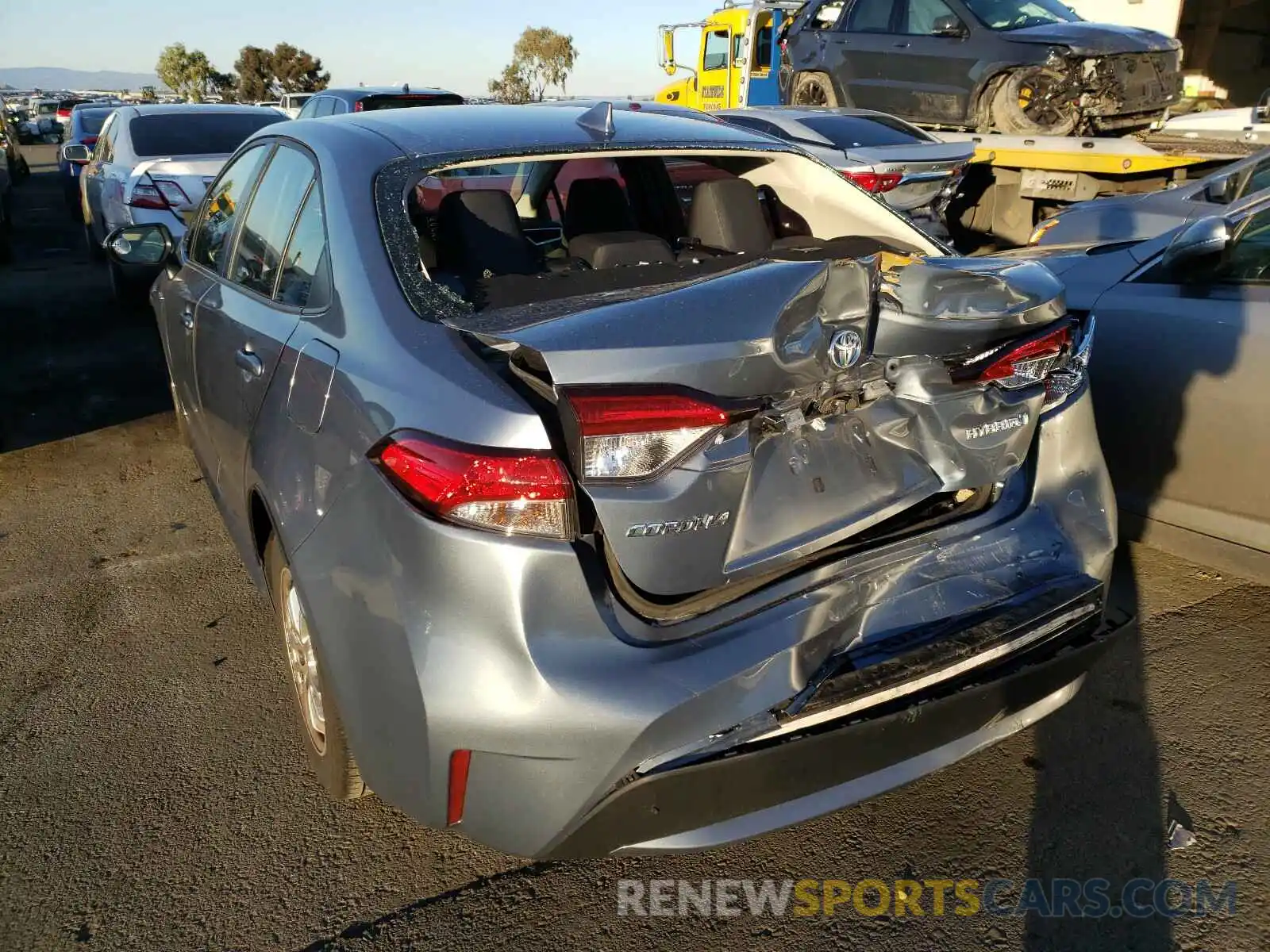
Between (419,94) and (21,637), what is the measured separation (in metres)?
8.74

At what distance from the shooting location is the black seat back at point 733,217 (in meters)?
3.37

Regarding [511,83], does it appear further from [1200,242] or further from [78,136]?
[1200,242]

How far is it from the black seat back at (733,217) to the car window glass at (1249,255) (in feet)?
5.23

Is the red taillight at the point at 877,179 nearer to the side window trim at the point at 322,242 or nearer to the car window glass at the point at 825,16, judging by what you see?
the car window glass at the point at 825,16

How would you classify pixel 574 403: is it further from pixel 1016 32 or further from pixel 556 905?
pixel 1016 32

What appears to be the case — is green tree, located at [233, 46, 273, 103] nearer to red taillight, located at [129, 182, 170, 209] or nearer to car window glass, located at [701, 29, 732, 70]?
car window glass, located at [701, 29, 732, 70]

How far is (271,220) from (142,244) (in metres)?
1.34

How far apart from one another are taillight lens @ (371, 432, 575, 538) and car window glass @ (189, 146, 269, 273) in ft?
6.52

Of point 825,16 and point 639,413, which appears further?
point 825,16

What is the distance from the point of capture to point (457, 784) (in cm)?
194

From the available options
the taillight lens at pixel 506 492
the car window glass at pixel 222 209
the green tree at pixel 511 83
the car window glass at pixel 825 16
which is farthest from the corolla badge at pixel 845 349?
the green tree at pixel 511 83

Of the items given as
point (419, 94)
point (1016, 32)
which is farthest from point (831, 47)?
point (419, 94)

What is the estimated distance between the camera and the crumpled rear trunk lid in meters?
1.91

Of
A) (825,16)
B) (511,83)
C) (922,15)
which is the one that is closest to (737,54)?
(825,16)
